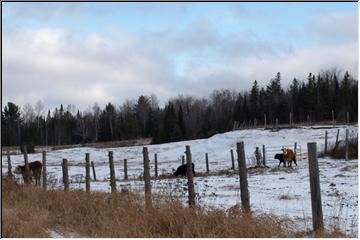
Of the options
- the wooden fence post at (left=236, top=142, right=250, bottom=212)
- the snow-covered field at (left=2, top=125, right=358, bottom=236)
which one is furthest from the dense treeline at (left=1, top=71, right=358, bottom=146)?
the wooden fence post at (left=236, top=142, right=250, bottom=212)

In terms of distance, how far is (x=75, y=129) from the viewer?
114125 millimetres

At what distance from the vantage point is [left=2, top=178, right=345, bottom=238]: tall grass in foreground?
7.12 m

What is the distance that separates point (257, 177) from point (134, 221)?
564 inches

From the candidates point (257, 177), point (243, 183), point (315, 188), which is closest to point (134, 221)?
point (243, 183)

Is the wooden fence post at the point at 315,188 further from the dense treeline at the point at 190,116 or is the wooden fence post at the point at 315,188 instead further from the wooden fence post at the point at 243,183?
the dense treeline at the point at 190,116

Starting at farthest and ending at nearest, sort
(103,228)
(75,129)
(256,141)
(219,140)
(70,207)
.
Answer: (75,129)
(219,140)
(256,141)
(70,207)
(103,228)

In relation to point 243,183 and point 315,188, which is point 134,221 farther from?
point 315,188

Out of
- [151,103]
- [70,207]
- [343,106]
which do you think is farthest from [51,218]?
[151,103]

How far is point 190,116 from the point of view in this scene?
11450 cm

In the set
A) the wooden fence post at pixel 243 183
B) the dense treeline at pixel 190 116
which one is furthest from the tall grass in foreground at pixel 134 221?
the dense treeline at pixel 190 116

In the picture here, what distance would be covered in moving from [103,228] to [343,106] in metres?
76.3

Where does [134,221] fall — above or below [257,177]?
above

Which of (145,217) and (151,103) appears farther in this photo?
(151,103)

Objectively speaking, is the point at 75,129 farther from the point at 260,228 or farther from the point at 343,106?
the point at 260,228
